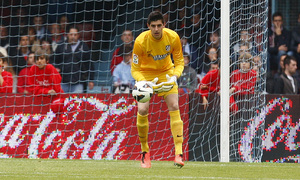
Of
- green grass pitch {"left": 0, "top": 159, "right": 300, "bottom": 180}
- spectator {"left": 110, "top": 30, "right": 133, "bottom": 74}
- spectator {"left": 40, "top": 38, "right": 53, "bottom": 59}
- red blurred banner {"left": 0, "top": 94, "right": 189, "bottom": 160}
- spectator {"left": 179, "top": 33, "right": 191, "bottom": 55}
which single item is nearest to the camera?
green grass pitch {"left": 0, "top": 159, "right": 300, "bottom": 180}

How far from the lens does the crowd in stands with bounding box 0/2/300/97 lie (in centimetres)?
1062

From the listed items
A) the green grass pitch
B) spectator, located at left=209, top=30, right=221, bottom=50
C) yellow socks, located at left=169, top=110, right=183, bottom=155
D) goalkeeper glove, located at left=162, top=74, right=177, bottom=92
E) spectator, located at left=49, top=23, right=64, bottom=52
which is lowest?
the green grass pitch

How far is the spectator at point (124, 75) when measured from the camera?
1180 centimetres

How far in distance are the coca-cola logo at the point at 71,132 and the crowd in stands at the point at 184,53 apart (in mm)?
566

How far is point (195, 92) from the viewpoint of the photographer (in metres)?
10.6

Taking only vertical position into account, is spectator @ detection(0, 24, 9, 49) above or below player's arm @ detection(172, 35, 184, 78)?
above

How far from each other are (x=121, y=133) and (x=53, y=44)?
11.0 ft

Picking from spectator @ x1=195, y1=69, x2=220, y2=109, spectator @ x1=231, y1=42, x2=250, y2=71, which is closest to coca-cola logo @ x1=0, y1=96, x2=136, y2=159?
spectator @ x1=195, y1=69, x2=220, y2=109

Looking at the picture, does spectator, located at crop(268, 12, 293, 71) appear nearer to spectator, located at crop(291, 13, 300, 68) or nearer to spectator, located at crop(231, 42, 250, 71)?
spectator, located at crop(291, 13, 300, 68)

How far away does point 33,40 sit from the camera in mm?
13477

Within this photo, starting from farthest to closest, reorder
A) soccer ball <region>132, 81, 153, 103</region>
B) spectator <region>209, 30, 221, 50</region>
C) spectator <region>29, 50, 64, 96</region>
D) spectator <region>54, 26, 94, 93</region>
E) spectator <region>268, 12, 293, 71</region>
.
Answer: spectator <region>268, 12, 293, 71</region>
spectator <region>54, 26, 94, 93</region>
spectator <region>209, 30, 221, 50</region>
spectator <region>29, 50, 64, 96</region>
soccer ball <region>132, 81, 153, 103</region>

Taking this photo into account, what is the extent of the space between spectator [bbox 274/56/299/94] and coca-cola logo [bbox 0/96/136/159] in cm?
267

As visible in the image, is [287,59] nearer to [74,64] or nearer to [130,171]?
[74,64]

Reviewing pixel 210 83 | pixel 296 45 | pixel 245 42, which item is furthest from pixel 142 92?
pixel 296 45
